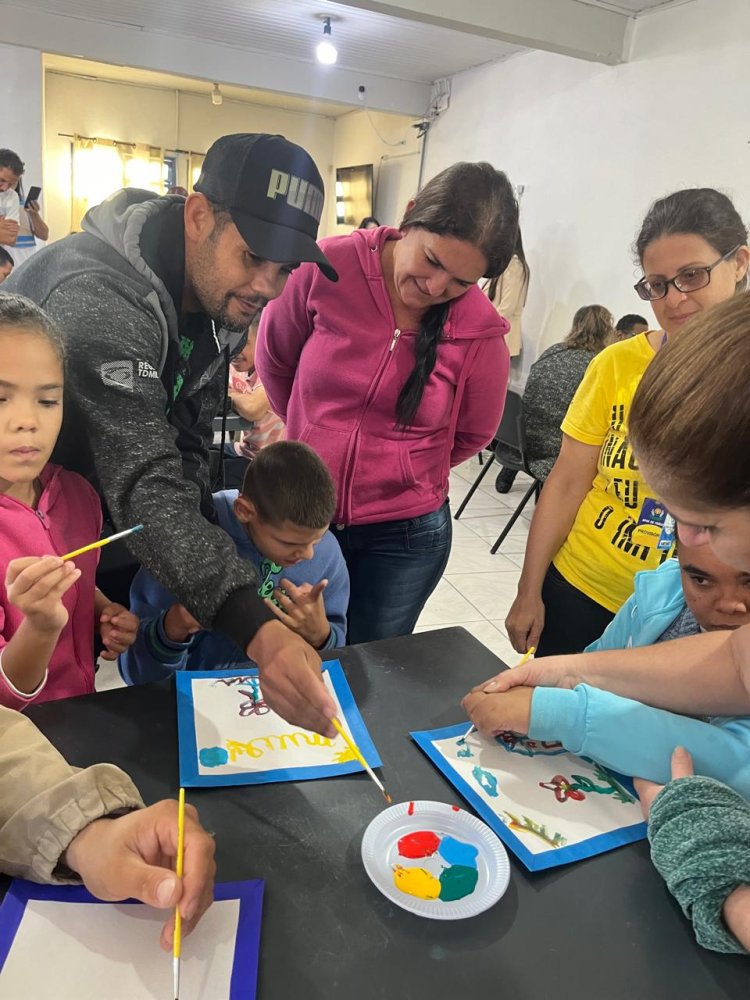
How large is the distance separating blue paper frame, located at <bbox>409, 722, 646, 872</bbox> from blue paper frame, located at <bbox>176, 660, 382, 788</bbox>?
0.09 metres

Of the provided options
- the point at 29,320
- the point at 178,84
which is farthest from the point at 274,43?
the point at 29,320

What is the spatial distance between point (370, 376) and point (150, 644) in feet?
2.41

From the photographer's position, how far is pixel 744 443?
545 millimetres

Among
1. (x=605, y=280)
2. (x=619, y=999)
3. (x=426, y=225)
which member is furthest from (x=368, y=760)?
(x=605, y=280)

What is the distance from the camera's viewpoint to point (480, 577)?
3619 mm

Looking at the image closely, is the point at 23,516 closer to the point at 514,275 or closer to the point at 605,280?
the point at 605,280

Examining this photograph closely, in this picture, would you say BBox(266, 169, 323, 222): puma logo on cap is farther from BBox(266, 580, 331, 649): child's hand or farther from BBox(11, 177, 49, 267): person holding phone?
BBox(11, 177, 49, 267): person holding phone

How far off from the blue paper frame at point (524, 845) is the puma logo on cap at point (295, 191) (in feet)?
2.87

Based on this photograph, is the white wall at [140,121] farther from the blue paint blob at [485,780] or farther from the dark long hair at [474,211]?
the blue paint blob at [485,780]

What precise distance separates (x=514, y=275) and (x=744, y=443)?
4.98 meters

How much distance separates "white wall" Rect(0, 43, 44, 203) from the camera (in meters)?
6.14

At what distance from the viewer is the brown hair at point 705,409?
21.4 inches

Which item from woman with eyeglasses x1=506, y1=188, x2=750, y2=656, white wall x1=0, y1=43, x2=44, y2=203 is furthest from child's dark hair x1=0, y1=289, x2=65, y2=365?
white wall x1=0, y1=43, x2=44, y2=203

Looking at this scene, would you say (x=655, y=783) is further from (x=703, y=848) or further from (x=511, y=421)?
(x=511, y=421)
